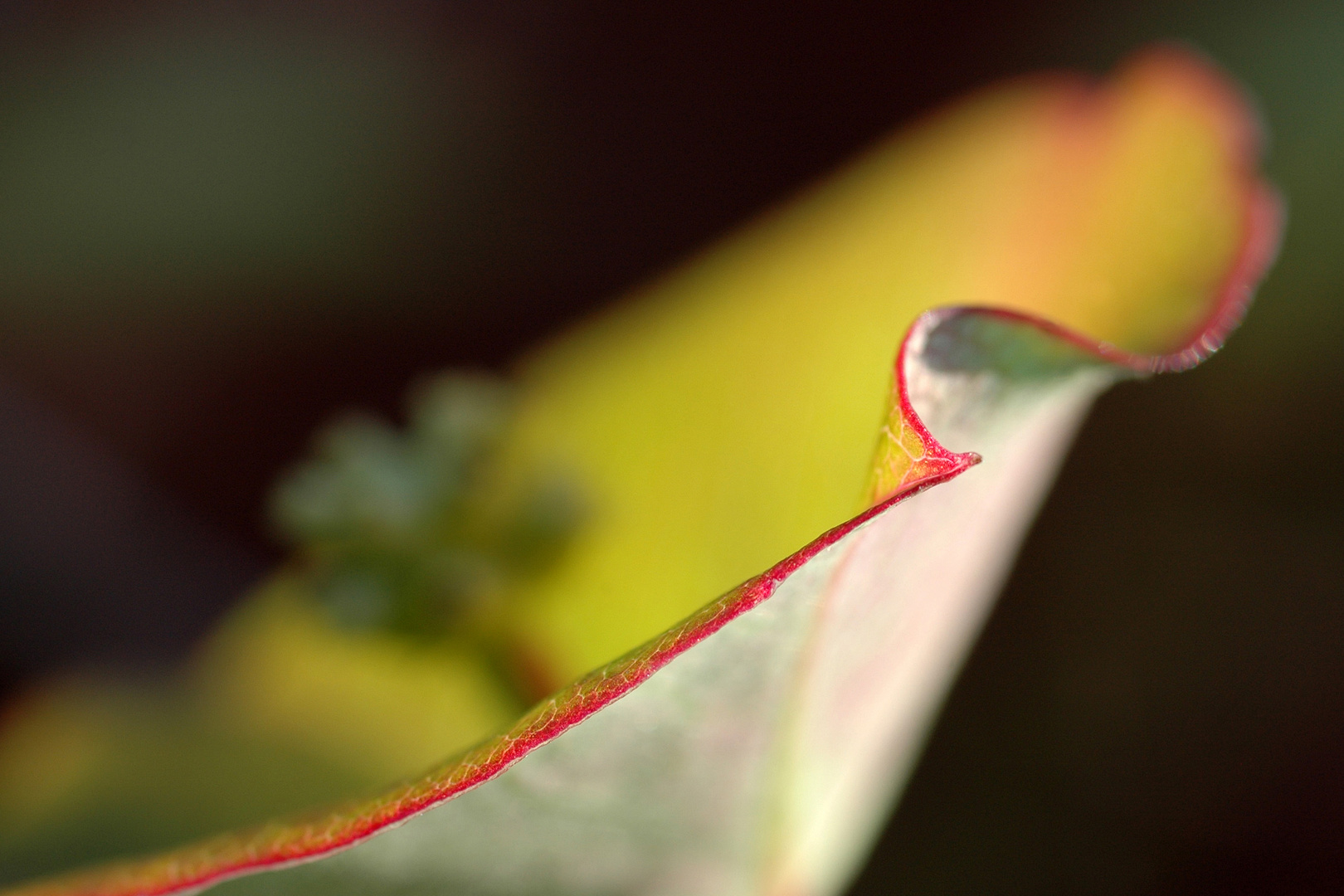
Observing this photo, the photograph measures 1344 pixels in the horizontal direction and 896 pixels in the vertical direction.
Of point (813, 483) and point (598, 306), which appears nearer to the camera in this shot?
point (813, 483)

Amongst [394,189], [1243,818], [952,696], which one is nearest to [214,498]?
[394,189]

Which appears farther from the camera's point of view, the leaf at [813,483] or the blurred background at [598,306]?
the blurred background at [598,306]

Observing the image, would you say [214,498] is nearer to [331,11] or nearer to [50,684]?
[50,684]

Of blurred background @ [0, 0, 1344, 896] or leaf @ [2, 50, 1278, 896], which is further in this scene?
blurred background @ [0, 0, 1344, 896]
